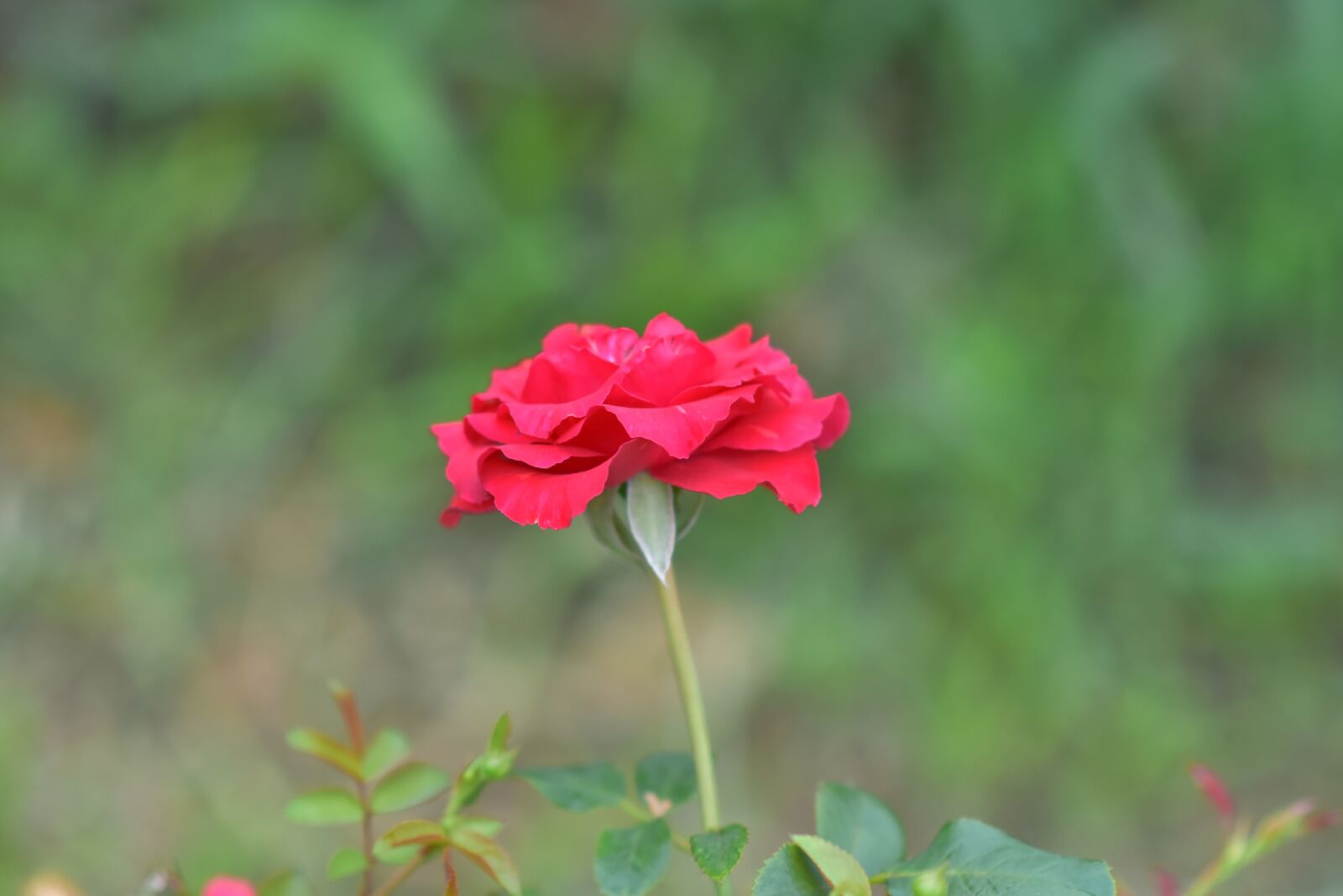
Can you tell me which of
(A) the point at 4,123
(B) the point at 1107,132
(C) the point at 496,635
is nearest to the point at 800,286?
(B) the point at 1107,132

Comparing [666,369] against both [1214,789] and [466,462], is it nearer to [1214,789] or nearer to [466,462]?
[466,462]

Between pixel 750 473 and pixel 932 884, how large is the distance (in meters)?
0.10

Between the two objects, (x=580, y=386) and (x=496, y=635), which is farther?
(x=496, y=635)

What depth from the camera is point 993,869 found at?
10.5 inches

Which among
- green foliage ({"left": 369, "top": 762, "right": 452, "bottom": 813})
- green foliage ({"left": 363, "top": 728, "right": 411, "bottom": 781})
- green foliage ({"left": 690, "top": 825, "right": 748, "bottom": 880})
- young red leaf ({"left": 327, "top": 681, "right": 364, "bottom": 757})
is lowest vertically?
green foliage ({"left": 690, "top": 825, "right": 748, "bottom": 880})

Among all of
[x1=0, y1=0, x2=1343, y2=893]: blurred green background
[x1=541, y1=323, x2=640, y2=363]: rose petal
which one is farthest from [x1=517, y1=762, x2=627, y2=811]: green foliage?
[x1=0, y1=0, x2=1343, y2=893]: blurred green background

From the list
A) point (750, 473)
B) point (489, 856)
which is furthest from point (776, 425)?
point (489, 856)

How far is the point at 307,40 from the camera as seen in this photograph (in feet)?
3.48

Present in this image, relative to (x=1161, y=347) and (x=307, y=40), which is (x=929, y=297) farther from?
(x=307, y=40)

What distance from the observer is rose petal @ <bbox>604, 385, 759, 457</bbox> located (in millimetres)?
260

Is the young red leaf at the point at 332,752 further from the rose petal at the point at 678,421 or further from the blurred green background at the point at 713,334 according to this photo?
the blurred green background at the point at 713,334

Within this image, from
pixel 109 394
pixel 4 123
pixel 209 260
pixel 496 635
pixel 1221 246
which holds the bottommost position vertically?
pixel 496 635

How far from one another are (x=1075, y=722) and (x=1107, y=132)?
20.3 inches

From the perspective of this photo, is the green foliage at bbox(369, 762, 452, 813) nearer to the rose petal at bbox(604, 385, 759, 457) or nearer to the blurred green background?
the rose petal at bbox(604, 385, 759, 457)
